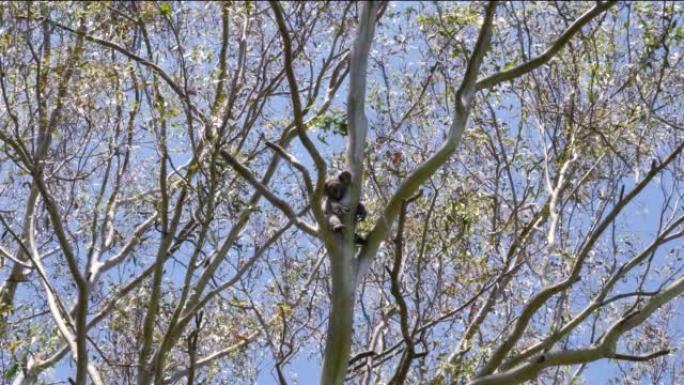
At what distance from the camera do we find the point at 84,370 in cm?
721

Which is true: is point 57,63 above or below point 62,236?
above

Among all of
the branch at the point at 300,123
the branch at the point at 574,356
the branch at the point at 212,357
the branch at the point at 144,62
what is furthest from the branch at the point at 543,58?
the branch at the point at 212,357

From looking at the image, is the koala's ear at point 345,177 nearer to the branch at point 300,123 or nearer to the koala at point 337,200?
the koala at point 337,200

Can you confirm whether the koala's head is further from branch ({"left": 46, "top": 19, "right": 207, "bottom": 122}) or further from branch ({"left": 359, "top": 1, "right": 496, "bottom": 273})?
branch ({"left": 46, "top": 19, "right": 207, "bottom": 122})

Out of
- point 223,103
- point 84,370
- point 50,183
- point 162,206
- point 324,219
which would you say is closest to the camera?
point 324,219

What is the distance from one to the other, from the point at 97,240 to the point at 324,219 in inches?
165

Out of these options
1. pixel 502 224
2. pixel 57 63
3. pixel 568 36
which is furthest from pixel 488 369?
pixel 57 63

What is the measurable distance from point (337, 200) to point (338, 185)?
0.32ft

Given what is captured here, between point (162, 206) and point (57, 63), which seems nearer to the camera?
point (162, 206)

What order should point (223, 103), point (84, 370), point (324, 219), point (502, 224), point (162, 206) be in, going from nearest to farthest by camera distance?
point (324, 219) < point (84, 370) < point (162, 206) < point (223, 103) < point (502, 224)

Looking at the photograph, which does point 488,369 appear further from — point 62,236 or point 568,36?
point 62,236

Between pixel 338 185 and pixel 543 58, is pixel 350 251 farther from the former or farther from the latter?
pixel 543 58

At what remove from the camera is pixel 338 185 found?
6594mm

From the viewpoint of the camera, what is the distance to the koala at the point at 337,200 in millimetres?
6531
